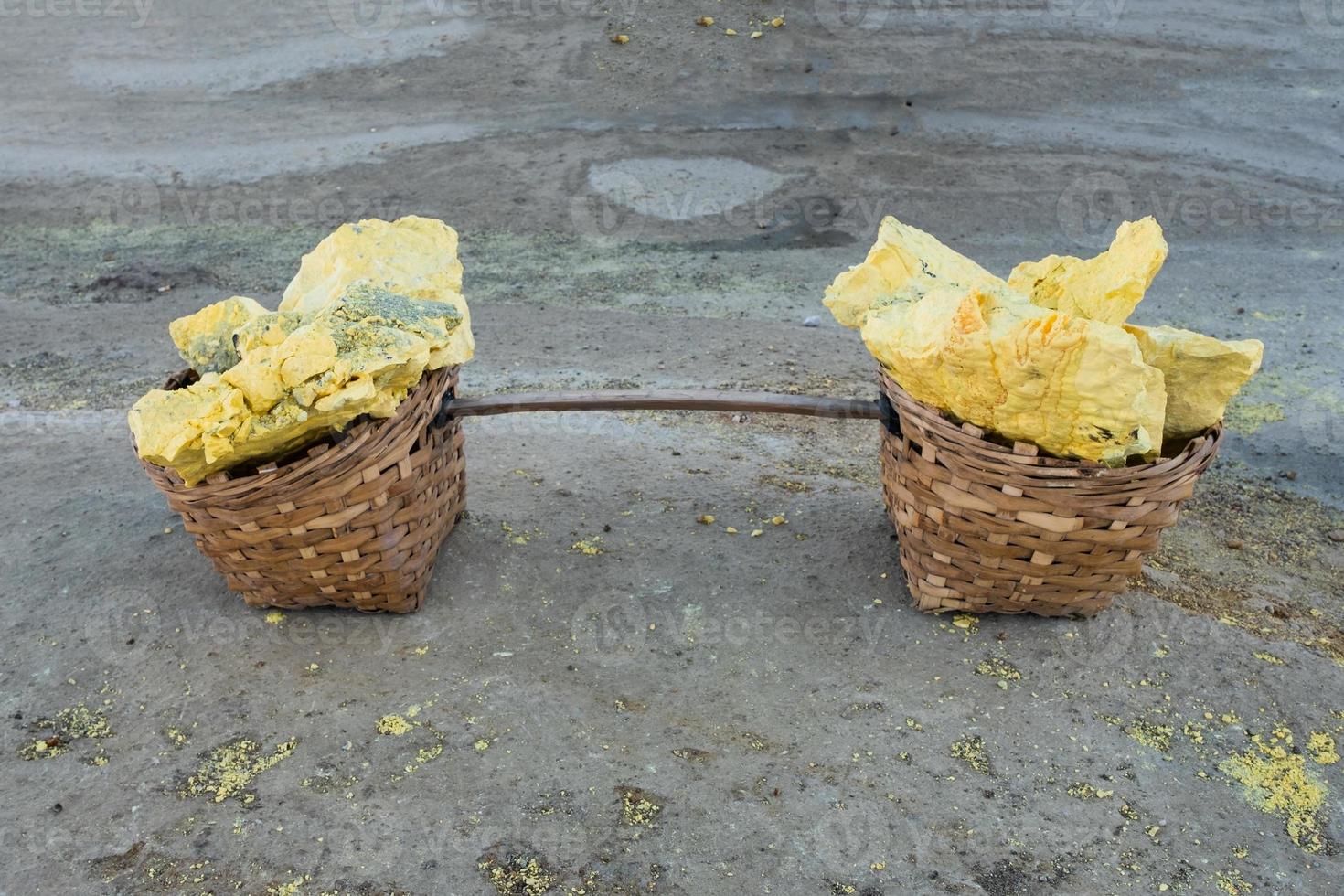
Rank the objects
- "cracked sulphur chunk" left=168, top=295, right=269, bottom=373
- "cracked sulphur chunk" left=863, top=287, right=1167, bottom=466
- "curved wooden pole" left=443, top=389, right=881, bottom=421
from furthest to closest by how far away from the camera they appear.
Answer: "curved wooden pole" left=443, top=389, right=881, bottom=421, "cracked sulphur chunk" left=168, top=295, right=269, bottom=373, "cracked sulphur chunk" left=863, top=287, right=1167, bottom=466

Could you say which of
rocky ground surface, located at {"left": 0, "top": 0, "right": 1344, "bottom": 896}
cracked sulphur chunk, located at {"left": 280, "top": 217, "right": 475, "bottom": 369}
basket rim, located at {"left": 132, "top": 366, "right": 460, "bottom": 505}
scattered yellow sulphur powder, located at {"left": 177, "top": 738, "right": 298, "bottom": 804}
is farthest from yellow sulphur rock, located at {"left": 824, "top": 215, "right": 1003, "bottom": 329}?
scattered yellow sulphur powder, located at {"left": 177, "top": 738, "right": 298, "bottom": 804}

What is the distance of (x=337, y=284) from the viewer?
296cm

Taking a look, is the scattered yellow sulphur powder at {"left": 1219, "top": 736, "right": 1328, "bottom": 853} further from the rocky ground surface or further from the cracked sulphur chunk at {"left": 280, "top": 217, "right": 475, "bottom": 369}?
the cracked sulphur chunk at {"left": 280, "top": 217, "right": 475, "bottom": 369}

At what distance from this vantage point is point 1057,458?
246 centimetres

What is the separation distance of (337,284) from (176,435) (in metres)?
0.73

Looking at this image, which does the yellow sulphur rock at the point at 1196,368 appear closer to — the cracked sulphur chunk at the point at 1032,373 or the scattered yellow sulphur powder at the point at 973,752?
the cracked sulphur chunk at the point at 1032,373

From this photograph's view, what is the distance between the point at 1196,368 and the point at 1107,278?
0.29 metres

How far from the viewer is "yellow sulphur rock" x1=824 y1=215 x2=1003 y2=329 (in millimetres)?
2906

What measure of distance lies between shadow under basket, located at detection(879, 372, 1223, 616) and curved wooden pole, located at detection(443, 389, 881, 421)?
6.1 inches

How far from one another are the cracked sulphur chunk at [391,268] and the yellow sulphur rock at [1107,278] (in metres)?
1.47

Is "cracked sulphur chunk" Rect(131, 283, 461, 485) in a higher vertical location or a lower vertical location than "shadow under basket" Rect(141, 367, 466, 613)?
higher

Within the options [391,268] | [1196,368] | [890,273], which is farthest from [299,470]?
[1196,368]

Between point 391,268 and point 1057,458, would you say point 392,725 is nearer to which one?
point 391,268

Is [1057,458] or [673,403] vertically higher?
[1057,458]
